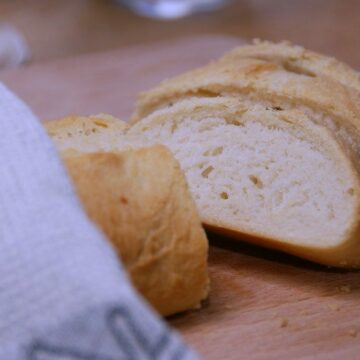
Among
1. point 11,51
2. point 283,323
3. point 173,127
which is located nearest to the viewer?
point 283,323

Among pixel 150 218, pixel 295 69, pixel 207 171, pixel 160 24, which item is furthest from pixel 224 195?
pixel 160 24

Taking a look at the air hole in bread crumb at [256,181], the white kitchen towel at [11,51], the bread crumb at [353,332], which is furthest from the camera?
the white kitchen towel at [11,51]

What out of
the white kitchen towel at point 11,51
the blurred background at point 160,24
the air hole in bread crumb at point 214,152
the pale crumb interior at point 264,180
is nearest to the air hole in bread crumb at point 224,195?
the pale crumb interior at point 264,180

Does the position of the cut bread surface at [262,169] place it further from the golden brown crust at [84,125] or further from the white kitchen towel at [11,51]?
the white kitchen towel at [11,51]

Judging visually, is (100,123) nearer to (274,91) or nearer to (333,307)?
(274,91)

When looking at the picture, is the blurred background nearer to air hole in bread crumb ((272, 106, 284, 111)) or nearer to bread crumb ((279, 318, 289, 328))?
air hole in bread crumb ((272, 106, 284, 111))

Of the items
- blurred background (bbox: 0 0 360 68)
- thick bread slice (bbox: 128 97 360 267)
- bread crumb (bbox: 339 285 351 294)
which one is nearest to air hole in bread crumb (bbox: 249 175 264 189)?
thick bread slice (bbox: 128 97 360 267)

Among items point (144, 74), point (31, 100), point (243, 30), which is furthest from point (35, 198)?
point (243, 30)

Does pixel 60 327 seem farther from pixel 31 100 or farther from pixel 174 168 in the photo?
pixel 31 100
